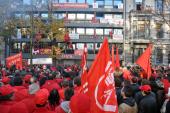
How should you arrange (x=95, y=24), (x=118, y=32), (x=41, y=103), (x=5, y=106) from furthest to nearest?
(x=118, y=32), (x=95, y=24), (x=5, y=106), (x=41, y=103)

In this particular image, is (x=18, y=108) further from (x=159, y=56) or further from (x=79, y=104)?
(x=159, y=56)

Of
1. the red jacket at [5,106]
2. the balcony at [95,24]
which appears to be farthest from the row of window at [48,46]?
the red jacket at [5,106]

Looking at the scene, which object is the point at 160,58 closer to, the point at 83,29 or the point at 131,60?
the point at 131,60

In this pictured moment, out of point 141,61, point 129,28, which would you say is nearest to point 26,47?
point 129,28

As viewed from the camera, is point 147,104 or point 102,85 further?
point 147,104

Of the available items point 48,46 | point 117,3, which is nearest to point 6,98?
point 48,46

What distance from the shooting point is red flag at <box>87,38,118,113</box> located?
6.78 m

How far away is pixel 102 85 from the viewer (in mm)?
6906

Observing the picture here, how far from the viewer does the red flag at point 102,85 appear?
678 centimetres

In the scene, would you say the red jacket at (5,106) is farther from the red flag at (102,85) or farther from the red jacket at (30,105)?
the red flag at (102,85)

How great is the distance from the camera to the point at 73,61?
227ft

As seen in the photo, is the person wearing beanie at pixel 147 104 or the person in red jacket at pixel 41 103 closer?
the person in red jacket at pixel 41 103

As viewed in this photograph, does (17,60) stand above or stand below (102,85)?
below

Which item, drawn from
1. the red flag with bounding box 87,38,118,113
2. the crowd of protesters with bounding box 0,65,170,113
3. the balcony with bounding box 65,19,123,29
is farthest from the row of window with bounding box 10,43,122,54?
the red flag with bounding box 87,38,118,113
